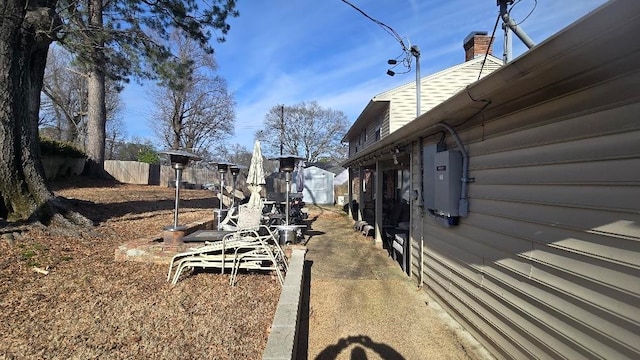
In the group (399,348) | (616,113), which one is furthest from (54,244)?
(616,113)

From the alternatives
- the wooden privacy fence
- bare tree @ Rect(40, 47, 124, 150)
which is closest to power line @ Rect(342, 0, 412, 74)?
the wooden privacy fence

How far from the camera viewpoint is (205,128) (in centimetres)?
3269

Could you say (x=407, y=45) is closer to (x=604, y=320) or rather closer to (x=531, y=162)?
(x=531, y=162)

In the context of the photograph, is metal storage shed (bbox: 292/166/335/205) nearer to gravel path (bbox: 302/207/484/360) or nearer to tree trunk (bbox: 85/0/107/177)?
tree trunk (bbox: 85/0/107/177)

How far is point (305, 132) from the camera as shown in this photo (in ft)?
135

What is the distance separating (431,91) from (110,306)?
1121 centimetres

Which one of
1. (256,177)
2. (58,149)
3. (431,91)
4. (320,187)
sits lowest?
(320,187)

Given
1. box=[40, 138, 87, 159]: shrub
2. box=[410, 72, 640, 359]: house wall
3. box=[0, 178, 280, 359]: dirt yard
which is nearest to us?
box=[410, 72, 640, 359]: house wall

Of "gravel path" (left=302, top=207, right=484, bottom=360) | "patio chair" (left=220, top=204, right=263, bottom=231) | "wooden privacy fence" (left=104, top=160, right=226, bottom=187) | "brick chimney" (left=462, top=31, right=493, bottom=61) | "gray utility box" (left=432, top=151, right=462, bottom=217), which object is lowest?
"gravel path" (left=302, top=207, right=484, bottom=360)

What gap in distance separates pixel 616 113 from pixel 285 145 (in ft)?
129

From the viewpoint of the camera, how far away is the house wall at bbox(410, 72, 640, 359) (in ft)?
6.27

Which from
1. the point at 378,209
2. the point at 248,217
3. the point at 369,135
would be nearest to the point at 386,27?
the point at 378,209

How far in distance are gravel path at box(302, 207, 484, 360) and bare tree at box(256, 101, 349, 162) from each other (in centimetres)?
3484

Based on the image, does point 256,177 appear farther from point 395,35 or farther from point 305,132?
point 305,132
